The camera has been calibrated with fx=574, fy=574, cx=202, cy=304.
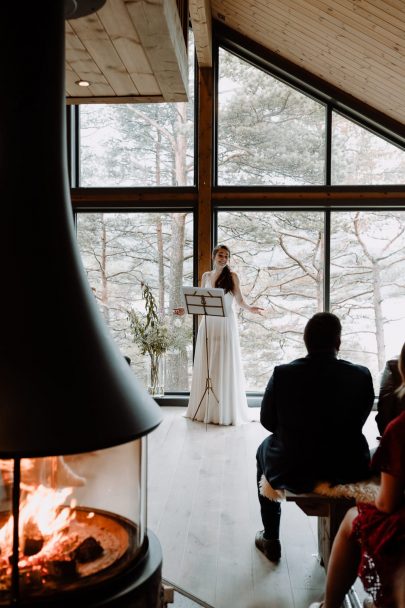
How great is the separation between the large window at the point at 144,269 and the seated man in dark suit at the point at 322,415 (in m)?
4.02

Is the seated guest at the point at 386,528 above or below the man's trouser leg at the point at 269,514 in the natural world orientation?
above

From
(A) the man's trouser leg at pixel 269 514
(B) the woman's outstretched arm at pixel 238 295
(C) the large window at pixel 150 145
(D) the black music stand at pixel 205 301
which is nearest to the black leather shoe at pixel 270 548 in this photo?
(A) the man's trouser leg at pixel 269 514

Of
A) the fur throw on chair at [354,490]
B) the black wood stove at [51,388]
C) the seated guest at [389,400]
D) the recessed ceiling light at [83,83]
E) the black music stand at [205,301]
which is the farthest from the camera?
the black music stand at [205,301]

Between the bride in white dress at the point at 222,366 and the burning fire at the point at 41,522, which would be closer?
the burning fire at the point at 41,522

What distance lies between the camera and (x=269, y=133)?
21.0 ft

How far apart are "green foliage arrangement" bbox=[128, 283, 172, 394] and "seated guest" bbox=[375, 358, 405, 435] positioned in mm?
3620

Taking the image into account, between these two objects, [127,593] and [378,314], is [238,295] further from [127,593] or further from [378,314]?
[127,593]

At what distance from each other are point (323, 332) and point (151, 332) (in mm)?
3903

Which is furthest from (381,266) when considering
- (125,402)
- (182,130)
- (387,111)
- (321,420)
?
(125,402)

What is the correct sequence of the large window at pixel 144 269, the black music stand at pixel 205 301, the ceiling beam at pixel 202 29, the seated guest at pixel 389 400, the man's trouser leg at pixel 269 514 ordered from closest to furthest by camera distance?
the seated guest at pixel 389 400 < the man's trouser leg at pixel 269 514 < the ceiling beam at pixel 202 29 < the black music stand at pixel 205 301 < the large window at pixel 144 269

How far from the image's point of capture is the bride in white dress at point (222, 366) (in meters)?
5.66

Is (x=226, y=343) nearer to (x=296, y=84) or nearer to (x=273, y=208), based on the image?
(x=273, y=208)

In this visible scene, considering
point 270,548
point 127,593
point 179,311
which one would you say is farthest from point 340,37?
point 127,593

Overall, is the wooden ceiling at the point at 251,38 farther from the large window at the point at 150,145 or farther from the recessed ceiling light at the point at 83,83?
the large window at the point at 150,145
